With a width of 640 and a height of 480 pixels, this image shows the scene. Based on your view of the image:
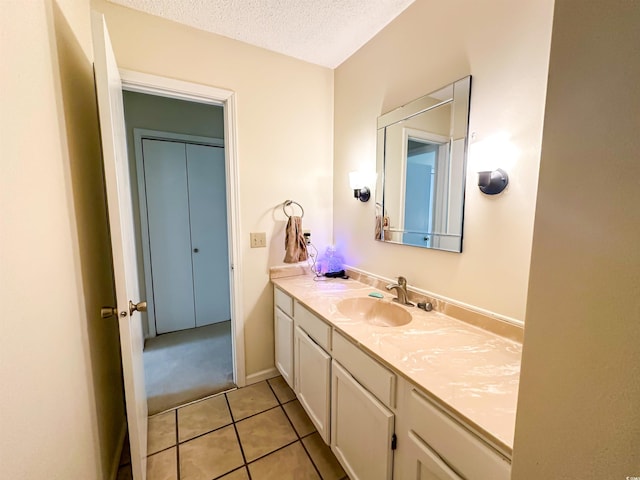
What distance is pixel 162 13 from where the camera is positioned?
1565 mm

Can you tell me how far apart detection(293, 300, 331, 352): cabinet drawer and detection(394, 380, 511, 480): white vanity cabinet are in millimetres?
492

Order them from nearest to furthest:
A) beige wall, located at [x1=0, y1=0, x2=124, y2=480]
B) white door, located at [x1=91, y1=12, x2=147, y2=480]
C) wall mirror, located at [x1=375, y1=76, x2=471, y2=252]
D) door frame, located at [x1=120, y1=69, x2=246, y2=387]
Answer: beige wall, located at [x1=0, y1=0, x2=124, y2=480], white door, located at [x1=91, y1=12, x2=147, y2=480], wall mirror, located at [x1=375, y1=76, x2=471, y2=252], door frame, located at [x1=120, y1=69, x2=246, y2=387]

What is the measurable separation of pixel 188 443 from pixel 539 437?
179 cm

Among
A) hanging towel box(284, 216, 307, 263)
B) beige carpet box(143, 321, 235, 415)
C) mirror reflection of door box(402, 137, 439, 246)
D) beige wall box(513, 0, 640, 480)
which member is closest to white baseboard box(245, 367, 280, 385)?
beige carpet box(143, 321, 235, 415)

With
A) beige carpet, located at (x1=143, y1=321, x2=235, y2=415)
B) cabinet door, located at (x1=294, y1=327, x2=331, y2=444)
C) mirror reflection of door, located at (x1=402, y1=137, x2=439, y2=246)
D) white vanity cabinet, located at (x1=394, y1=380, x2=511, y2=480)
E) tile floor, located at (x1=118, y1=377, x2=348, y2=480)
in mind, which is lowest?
tile floor, located at (x1=118, y1=377, x2=348, y2=480)

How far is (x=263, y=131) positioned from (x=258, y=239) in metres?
0.80

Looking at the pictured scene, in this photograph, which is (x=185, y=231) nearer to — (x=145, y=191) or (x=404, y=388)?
(x=145, y=191)

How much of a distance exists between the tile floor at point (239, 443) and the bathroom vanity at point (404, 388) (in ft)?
0.60

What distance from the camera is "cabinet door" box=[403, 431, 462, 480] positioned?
770 millimetres

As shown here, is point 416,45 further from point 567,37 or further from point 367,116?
point 567,37

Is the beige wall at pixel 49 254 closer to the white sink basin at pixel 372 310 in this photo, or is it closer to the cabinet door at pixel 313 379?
the cabinet door at pixel 313 379

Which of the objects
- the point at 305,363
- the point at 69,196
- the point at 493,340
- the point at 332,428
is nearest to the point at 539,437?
the point at 493,340

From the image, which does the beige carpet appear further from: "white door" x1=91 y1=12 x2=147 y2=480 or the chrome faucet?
the chrome faucet

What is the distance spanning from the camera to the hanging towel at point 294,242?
1.99 m
